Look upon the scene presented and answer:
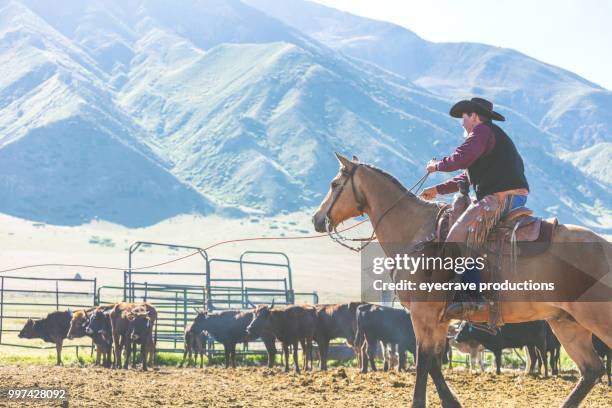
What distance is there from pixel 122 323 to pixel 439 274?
34.0 feet

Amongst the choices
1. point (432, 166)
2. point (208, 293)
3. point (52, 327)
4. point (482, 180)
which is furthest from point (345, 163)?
point (52, 327)

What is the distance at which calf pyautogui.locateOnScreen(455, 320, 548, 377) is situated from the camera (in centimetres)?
1518

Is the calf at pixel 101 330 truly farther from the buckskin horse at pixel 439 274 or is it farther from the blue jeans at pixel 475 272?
the blue jeans at pixel 475 272

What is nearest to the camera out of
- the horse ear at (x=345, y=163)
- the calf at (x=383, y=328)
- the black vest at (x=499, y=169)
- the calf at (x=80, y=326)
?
the black vest at (x=499, y=169)

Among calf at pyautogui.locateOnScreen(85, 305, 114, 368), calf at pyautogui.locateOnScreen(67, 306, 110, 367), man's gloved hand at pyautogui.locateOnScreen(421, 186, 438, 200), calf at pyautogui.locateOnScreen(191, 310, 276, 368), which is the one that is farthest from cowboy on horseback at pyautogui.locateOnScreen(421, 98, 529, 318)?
calf at pyautogui.locateOnScreen(67, 306, 110, 367)

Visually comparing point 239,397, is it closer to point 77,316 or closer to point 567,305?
point 567,305

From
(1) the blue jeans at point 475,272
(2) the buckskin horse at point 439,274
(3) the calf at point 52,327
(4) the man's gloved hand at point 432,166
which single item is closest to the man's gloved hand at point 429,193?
(2) the buckskin horse at point 439,274

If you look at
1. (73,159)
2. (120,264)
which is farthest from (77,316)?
(73,159)

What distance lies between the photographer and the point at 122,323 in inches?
690

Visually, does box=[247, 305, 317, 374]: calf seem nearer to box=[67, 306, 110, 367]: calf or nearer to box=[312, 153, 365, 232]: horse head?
box=[67, 306, 110, 367]: calf

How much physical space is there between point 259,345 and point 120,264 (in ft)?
268

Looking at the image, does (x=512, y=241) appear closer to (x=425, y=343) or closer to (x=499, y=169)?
(x=499, y=169)

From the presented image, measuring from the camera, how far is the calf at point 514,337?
1518 cm

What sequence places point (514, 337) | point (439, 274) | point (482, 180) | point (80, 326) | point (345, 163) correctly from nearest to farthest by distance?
point (439, 274)
point (482, 180)
point (345, 163)
point (514, 337)
point (80, 326)
